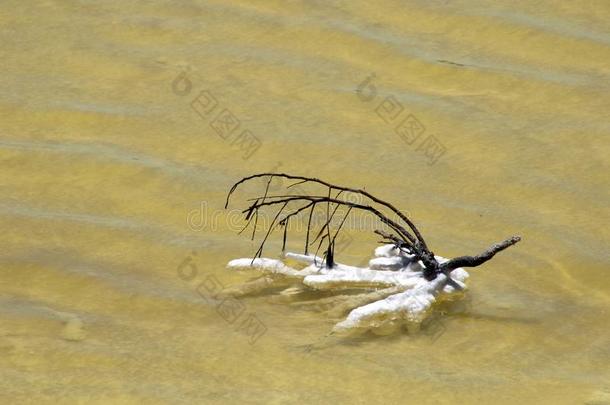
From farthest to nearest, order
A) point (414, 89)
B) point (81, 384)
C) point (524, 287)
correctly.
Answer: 1. point (414, 89)
2. point (524, 287)
3. point (81, 384)

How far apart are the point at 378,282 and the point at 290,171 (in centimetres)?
69

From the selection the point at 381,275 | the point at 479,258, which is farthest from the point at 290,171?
the point at 479,258

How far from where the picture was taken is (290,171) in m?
3.19

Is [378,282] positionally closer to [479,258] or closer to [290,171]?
[479,258]

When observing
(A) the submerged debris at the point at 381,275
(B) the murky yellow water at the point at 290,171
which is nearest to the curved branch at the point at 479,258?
(A) the submerged debris at the point at 381,275

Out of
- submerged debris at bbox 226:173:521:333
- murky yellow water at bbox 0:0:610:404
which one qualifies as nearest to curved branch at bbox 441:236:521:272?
submerged debris at bbox 226:173:521:333

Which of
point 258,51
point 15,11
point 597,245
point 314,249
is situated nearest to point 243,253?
point 314,249

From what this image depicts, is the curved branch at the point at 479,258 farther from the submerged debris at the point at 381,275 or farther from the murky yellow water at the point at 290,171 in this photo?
the murky yellow water at the point at 290,171

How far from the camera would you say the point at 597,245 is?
2.83m

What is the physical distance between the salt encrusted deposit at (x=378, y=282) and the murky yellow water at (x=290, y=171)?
6 cm

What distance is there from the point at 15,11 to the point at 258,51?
90 cm

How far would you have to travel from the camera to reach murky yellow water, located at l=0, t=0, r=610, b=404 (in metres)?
2.30

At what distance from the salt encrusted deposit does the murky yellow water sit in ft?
0.18

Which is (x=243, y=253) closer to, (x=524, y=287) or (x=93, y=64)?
(x=524, y=287)
